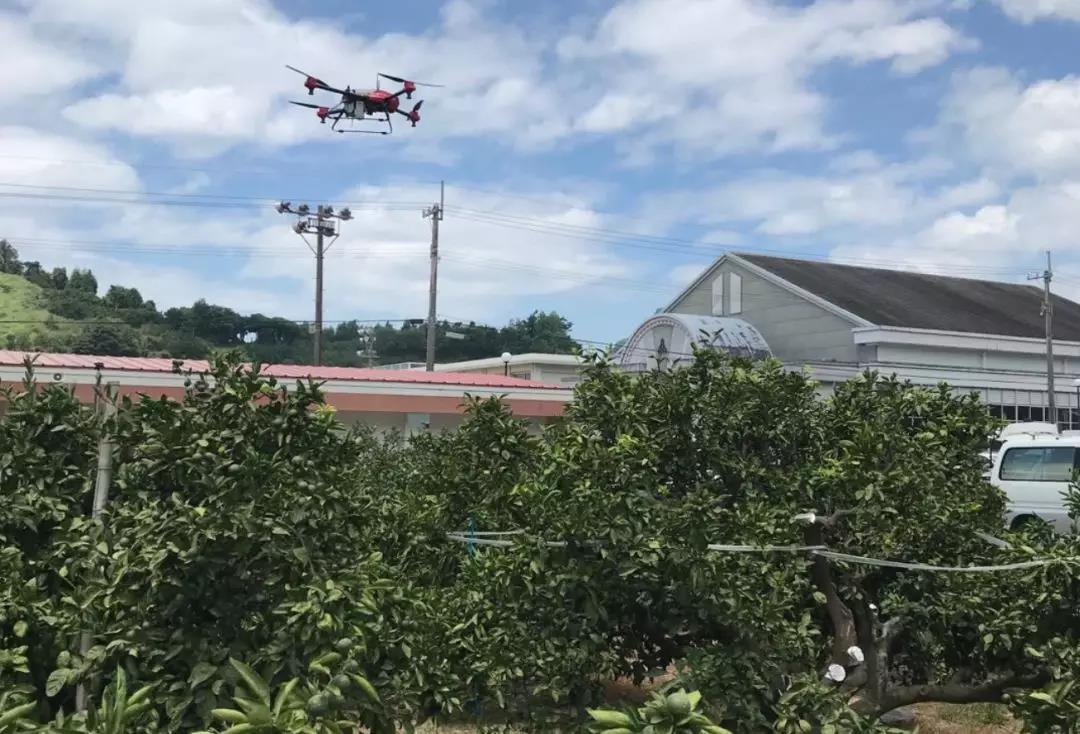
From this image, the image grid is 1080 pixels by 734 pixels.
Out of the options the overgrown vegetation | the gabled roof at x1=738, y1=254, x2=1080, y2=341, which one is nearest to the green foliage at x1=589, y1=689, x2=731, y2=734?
the overgrown vegetation

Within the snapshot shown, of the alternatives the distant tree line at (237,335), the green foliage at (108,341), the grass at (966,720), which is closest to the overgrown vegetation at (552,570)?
the grass at (966,720)

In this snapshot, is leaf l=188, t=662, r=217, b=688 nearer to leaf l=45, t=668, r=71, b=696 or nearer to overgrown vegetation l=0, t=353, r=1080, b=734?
overgrown vegetation l=0, t=353, r=1080, b=734

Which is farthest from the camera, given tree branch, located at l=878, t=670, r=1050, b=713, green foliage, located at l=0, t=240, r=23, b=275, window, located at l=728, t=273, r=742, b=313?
green foliage, located at l=0, t=240, r=23, b=275

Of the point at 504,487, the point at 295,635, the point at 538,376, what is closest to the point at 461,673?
the point at 504,487

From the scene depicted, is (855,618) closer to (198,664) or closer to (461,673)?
(461,673)

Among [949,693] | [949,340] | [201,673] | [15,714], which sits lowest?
[949,693]

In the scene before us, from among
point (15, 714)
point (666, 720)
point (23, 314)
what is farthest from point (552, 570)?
point (23, 314)

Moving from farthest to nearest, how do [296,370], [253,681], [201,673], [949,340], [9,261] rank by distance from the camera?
[9,261]
[949,340]
[296,370]
[201,673]
[253,681]

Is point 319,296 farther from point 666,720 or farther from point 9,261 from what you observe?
point 9,261
